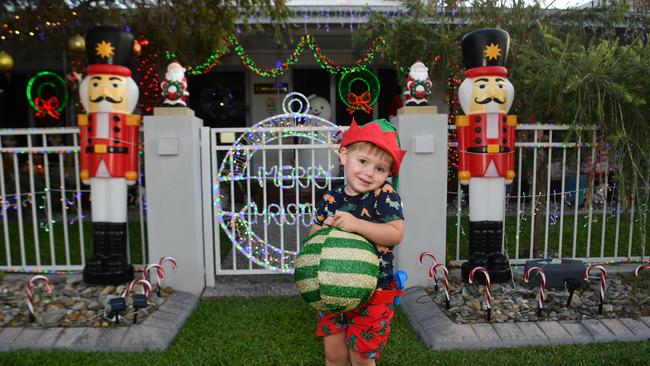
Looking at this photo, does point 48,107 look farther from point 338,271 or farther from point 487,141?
point 338,271

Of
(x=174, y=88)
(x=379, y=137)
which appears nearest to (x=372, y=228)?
(x=379, y=137)

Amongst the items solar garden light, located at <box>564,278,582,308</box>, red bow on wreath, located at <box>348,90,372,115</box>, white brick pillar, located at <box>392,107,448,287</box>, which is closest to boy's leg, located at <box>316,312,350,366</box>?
white brick pillar, located at <box>392,107,448,287</box>

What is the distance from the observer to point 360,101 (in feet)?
27.7

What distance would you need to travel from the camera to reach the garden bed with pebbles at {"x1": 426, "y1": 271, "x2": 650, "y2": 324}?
132 inches

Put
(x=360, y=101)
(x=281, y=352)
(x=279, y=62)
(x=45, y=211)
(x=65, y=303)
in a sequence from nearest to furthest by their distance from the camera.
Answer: (x=281, y=352), (x=65, y=303), (x=45, y=211), (x=360, y=101), (x=279, y=62)

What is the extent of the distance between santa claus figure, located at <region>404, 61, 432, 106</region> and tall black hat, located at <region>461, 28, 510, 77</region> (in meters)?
0.39

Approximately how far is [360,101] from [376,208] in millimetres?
6534

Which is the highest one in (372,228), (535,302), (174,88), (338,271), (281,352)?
(174,88)

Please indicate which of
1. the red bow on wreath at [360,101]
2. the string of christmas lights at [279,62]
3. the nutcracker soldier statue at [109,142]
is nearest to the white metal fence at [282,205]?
the nutcracker soldier statue at [109,142]

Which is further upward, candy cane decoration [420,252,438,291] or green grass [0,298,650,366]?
candy cane decoration [420,252,438,291]

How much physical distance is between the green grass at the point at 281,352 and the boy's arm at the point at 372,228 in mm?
1156

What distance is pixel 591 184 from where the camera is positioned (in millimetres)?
4043

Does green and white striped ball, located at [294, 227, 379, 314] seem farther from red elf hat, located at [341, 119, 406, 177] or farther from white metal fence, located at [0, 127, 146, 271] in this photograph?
white metal fence, located at [0, 127, 146, 271]

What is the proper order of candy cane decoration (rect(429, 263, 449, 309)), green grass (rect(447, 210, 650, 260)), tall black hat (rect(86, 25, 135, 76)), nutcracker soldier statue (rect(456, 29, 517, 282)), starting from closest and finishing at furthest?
1. candy cane decoration (rect(429, 263, 449, 309))
2. tall black hat (rect(86, 25, 135, 76))
3. nutcracker soldier statue (rect(456, 29, 517, 282))
4. green grass (rect(447, 210, 650, 260))
